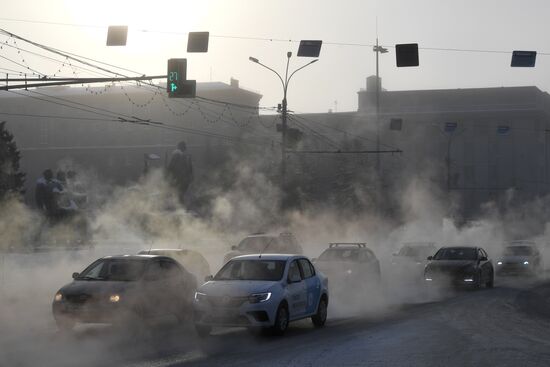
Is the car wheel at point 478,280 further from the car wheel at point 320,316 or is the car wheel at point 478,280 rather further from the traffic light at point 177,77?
the car wheel at point 320,316

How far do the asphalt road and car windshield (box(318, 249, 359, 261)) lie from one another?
6494 millimetres

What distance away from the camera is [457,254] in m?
30.3

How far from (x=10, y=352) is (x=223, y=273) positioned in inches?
183

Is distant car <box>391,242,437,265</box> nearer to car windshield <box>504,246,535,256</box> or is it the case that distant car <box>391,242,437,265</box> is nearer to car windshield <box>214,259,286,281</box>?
car windshield <box>504,246,535,256</box>

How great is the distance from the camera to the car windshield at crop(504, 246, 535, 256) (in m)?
41.2

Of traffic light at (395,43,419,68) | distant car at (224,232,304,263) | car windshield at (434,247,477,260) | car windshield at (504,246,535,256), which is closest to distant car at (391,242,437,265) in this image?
car windshield at (434,247,477,260)

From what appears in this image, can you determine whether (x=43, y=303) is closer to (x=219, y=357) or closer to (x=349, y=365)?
(x=219, y=357)

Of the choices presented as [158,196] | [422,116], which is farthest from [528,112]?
[158,196]

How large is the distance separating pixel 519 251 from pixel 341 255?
17.5m

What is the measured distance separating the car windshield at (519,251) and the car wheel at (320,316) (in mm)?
25601

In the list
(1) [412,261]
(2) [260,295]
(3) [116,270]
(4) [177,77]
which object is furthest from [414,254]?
(2) [260,295]

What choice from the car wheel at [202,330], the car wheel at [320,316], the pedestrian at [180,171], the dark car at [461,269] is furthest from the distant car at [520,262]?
the pedestrian at [180,171]

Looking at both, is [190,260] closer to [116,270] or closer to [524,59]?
[116,270]

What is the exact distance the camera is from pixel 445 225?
73688 millimetres
